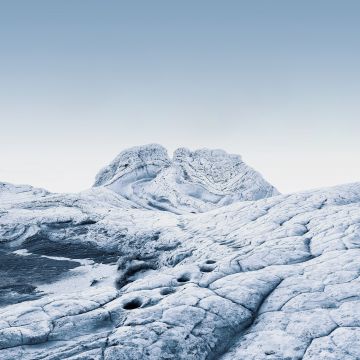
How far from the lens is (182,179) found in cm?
3819

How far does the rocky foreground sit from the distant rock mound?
10.9 m

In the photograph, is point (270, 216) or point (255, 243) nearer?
point (255, 243)

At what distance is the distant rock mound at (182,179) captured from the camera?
34531 millimetres

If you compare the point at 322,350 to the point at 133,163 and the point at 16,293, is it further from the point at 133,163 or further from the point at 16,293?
the point at 133,163

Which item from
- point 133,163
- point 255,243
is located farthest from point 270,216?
point 133,163

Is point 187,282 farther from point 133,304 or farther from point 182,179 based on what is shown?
point 182,179

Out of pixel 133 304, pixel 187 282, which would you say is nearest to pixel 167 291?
pixel 187 282

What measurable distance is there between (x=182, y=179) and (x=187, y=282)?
96.6 feet

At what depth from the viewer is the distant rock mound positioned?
34.5 meters

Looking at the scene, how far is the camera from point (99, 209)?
24.8 metres

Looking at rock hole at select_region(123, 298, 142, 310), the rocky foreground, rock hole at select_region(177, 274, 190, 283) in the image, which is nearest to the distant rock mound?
the rocky foreground

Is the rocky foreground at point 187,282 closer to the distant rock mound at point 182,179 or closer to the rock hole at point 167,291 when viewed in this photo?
the rock hole at point 167,291

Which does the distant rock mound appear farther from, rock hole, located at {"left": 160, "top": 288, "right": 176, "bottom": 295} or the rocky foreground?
rock hole, located at {"left": 160, "top": 288, "right": 176, "bottom": 295}

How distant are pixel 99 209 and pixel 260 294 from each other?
1858 cm
